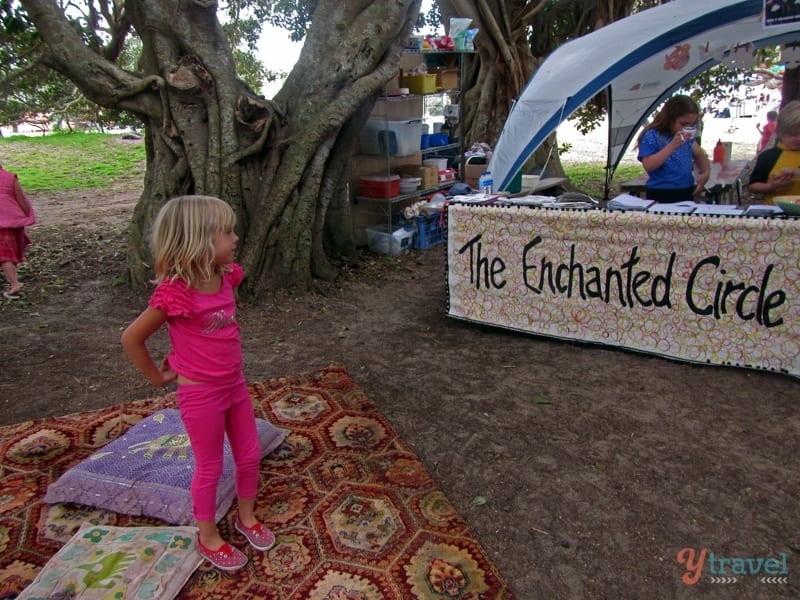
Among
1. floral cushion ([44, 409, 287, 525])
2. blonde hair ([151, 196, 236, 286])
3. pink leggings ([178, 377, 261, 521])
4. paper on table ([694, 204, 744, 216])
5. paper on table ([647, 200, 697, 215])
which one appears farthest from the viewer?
paper on table ([647, 200, 697, 215])

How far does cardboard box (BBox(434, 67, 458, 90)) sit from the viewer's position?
24.5ft

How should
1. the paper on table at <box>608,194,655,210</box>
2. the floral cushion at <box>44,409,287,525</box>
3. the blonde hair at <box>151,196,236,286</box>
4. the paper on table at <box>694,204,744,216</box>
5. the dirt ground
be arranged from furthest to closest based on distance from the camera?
the paper on table at <box>608,194,655,210</box>, the paper on table at <box>694,204,744,216</box>, the floral cushion at <box>44,409,287,525</box>, the dirt ground, the blonde hair at <box>151,196,236,286</box>

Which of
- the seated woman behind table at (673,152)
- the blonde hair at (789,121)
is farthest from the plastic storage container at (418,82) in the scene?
the blonde hair at (789,121)

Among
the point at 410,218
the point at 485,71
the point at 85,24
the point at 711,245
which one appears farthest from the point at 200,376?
the point at 485,71

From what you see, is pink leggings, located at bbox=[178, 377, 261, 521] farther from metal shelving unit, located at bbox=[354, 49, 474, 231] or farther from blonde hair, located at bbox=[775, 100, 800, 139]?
metal shelving unit, located at bbox=[354, 49, 474, 231]

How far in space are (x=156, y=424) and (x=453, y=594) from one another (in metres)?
1.88

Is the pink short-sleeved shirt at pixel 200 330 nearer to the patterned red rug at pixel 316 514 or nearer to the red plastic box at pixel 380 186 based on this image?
the patterned red rug at pixel 316 514

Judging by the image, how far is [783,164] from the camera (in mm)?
4207

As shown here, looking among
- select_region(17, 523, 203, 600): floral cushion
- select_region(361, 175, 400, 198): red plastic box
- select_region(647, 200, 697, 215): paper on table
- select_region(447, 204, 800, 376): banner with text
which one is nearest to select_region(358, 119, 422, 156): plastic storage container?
select_region(361, 175, 400, 198): red plastic box

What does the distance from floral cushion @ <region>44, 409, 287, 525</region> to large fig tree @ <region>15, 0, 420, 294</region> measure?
98.7 inches

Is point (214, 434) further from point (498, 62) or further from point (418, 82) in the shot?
point (498, 62)

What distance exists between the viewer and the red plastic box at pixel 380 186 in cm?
686

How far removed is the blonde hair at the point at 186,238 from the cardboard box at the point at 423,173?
18.3 feet

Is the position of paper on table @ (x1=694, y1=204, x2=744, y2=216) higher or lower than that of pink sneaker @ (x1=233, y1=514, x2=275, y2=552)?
higher
